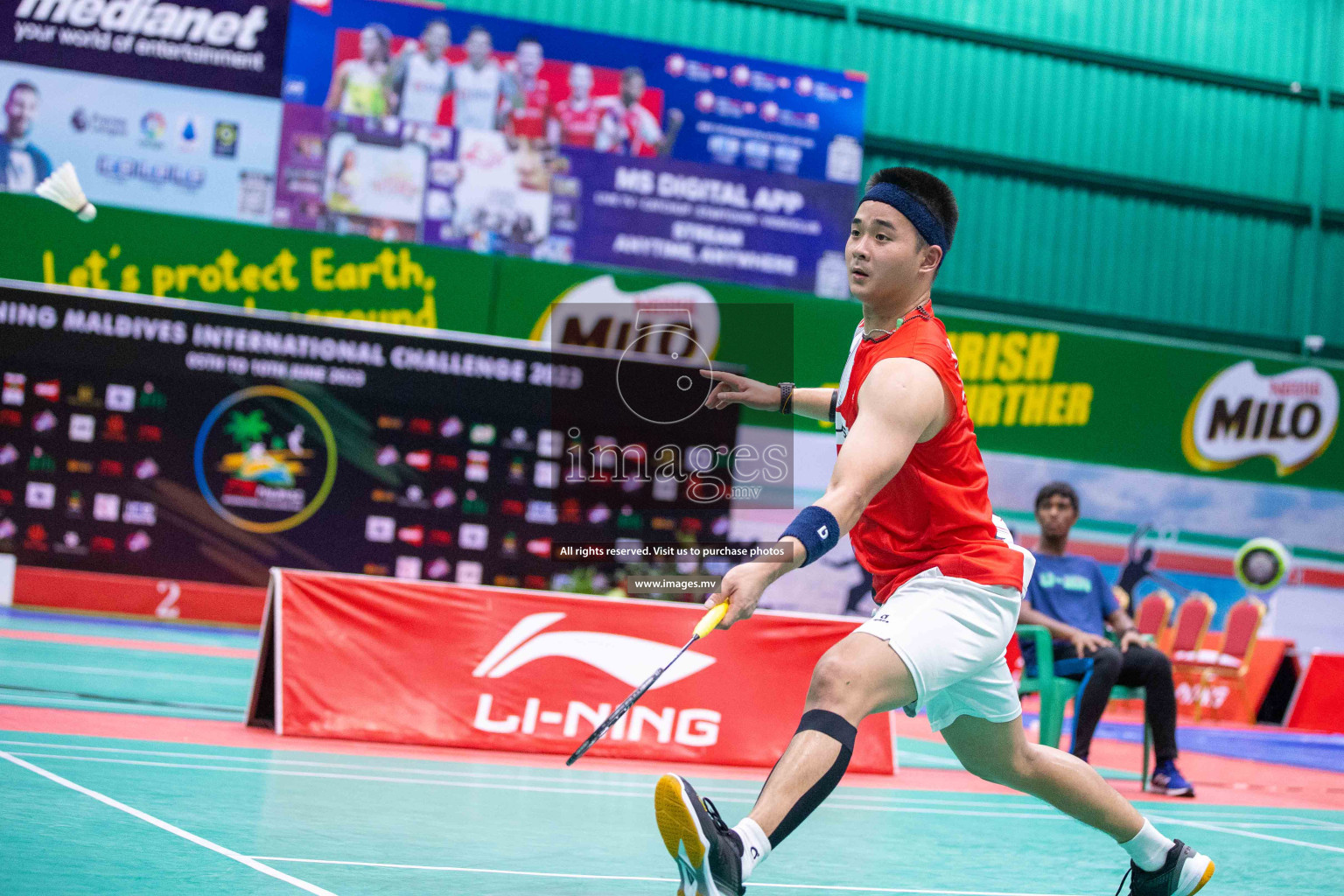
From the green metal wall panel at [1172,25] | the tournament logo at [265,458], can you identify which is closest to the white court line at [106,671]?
the tournament logo at [265,458]

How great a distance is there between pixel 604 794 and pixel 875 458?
3.14m

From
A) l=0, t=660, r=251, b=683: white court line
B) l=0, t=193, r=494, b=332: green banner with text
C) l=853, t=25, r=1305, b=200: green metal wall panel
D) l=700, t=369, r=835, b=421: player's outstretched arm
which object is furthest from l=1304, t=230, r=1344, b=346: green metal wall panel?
l=700, t=369, r=835, b=421: player's outstretched arm

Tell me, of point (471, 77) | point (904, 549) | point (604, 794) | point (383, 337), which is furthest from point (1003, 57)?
point (904, 549)

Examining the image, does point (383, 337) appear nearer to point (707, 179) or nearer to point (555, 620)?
point (707, 179)

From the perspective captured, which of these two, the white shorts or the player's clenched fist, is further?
the white shorts

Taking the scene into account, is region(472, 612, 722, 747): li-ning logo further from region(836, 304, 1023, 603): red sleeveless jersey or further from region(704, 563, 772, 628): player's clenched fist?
region(704, 563, 772, 628): player's clenched fist

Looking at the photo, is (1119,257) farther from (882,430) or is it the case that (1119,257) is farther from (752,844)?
(752,844)

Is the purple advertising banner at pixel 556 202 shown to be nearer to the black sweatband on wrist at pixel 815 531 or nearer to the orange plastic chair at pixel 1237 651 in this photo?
the orange plastic chair at pixel 1237 651

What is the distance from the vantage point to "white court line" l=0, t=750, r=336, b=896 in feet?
10.7

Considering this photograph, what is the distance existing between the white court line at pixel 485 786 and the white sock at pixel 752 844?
291 centimetres

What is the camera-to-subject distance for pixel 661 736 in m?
6.89

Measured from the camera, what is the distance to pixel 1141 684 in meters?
7.12

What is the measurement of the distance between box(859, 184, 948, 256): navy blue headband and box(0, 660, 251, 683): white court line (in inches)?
265

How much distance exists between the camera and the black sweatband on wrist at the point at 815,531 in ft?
9.07
